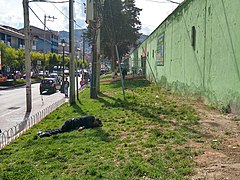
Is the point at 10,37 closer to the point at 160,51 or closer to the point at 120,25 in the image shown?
the point at 120,25

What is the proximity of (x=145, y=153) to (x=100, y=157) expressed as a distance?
0.83 m

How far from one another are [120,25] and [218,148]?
37.2m

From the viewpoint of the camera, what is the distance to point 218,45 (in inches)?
406

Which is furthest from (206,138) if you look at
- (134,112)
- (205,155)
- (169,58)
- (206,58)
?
(169,58)

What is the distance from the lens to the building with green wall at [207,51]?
9.16 metres

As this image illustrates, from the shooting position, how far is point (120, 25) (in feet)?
136

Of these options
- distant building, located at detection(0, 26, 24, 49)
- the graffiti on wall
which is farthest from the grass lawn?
distant building, located at detection(0, 26, 24, 49)

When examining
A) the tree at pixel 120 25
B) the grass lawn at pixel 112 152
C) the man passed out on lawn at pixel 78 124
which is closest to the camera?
the grass lawn at pixel 112 152

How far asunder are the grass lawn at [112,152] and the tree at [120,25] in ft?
95.9

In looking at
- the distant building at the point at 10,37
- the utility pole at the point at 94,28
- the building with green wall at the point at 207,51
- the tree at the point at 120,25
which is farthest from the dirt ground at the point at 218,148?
the distant building at the point at 10,37

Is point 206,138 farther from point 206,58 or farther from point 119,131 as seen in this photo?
point 206,58

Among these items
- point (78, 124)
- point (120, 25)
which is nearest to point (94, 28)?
point (78, 124)

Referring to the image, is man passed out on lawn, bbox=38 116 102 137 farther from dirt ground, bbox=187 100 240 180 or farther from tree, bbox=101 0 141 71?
tree, bbox=101 0 141 71

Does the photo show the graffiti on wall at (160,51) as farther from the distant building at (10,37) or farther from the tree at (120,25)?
the distant building at (10,37)
